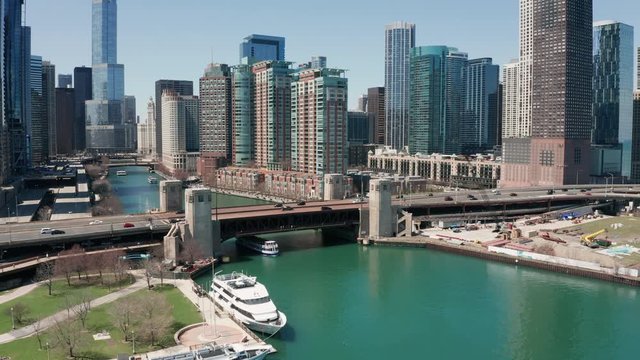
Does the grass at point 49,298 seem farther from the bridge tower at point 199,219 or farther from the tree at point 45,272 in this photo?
the bridge tower at point 199,219

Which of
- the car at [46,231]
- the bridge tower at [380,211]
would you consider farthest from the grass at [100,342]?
the bridge tower at [380,211]

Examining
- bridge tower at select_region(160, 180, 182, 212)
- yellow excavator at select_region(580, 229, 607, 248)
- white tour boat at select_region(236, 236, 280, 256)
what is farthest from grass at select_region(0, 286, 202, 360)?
yellow excavator at select_region(580, 229, 607, 248)

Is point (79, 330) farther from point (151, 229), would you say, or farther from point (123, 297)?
point (151, 229)

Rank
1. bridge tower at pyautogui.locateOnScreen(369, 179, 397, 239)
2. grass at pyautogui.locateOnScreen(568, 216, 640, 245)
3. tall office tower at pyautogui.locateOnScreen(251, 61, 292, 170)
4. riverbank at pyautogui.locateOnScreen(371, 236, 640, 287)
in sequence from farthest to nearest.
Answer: tall office tower at pyautogui.locateOnScreen(251, 61, 292, 170) < bridge tower at pyautogui.locateOnScreen(369, 179, 397, 239) < grass at pyautogui.locateOnScreen(568, 216, 640, 245) < riverbank at pyautogui.locateOnScreen(371, 236, 640, 287)

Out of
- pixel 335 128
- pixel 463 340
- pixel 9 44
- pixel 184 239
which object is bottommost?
pixel 463 340

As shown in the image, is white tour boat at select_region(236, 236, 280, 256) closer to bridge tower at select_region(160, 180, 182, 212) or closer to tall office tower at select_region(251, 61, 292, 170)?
bridge tower at select_region(160, 180, 182, 212)

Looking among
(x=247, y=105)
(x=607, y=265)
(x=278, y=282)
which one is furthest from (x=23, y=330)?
(x=247, y=105)
